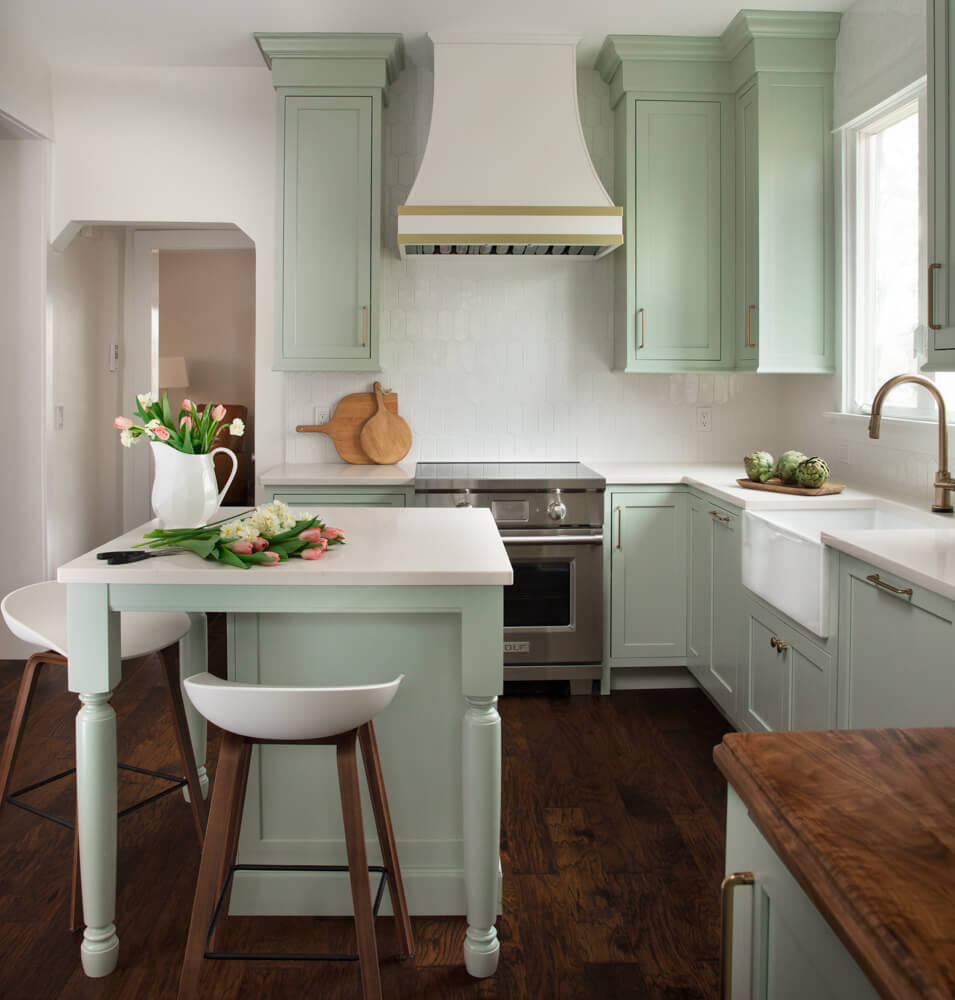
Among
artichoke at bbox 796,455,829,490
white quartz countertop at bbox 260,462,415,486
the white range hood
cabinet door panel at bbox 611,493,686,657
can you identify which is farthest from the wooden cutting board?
artichoke at bbox 796,455,829,490

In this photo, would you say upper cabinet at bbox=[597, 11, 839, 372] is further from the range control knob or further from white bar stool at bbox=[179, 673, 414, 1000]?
white bar stool at bbox=[179, 673, 414, 1000]

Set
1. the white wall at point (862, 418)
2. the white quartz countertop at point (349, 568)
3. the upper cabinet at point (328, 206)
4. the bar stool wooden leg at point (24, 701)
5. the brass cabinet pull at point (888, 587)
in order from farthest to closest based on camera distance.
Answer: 1. the upper cabinet at point (328, 206)
2. the white wall at point (862, 418)
3. the bar stool wooden leg at point (24, 701)
4. the brass cabinet pull at point (888, 587)
5. the white quartz countertop at point (349, 568)

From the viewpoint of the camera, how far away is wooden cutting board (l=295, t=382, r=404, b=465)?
4570 mm

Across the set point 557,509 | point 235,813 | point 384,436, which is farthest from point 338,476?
point 235,813

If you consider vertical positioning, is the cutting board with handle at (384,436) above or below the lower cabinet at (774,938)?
above

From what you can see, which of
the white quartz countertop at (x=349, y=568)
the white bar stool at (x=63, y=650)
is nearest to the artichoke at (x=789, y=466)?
the white quartz countertop at (x=349, y=568)

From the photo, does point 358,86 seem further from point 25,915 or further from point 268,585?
point 25,915

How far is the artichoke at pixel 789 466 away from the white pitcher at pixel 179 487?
7.01ft

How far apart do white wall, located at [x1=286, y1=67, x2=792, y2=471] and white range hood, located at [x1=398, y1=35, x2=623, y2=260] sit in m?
0.45

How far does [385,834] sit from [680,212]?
314cm

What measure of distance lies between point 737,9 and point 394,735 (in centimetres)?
326

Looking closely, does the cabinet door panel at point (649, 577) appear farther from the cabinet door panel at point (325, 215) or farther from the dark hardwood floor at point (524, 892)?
the cabinet door panel at point (325, 215)

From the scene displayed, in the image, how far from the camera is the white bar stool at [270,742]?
173 cm

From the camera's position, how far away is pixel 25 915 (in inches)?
91.0
